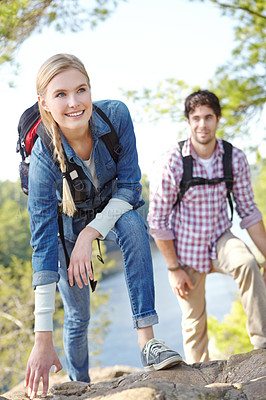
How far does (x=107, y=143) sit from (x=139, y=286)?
0.69 m

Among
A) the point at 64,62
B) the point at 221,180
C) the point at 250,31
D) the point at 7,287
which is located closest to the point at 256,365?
the point at 221,180

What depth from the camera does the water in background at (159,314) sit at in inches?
892

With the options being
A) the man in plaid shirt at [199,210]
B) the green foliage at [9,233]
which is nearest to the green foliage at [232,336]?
the green foliage at [9,233]

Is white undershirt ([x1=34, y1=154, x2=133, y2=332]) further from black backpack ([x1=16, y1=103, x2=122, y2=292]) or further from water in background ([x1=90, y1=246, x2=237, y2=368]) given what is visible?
water in background ([x1=90, y1=246, x2=237, y2=368])

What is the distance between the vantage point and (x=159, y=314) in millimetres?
25703

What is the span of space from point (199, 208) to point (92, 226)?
1392mm

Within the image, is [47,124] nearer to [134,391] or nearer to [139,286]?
[139,286]

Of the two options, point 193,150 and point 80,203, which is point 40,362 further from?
point 193,150

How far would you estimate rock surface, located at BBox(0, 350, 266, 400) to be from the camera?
6.41 ft

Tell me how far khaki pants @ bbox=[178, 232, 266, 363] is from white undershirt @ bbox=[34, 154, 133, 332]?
42.4 inches

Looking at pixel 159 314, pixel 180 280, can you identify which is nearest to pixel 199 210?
pixel 180 280

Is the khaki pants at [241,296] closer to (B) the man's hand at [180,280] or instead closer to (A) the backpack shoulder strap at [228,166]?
(B) the man's hand at [180,280]

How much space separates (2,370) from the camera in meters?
13.1

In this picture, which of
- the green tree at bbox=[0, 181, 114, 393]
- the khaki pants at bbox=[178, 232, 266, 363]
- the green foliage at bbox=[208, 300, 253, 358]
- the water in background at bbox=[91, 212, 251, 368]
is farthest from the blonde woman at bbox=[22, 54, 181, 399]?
the water in background at bbox=[91, 212, 251, 368]
